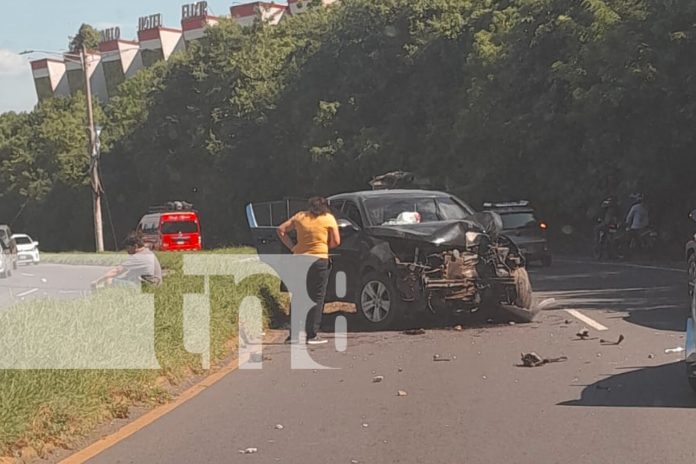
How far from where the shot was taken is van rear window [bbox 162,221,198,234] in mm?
44250

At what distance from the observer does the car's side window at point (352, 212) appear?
14805mm

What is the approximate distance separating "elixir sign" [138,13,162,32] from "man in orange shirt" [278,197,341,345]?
76.2 meters

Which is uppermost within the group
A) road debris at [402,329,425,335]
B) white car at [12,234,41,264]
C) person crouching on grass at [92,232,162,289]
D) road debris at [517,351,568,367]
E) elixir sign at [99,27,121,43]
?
elixir sign at [99,27,121,43]

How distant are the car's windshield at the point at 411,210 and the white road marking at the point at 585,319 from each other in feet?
6.88

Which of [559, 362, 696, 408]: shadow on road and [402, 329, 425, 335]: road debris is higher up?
[559, 362, 696, 408]: shadow on road

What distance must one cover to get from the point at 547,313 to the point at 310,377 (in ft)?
19.2

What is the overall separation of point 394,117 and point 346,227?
105 feet

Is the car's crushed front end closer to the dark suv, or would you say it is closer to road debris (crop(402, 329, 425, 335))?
road debris (crop(402, 329, 425, 335))

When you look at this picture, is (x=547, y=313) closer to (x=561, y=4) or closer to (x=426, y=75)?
(x=561, y=4)

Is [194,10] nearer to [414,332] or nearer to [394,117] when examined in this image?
[394,117]

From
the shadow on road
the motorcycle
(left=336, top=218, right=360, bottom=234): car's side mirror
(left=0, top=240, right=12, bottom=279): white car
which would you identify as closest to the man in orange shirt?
(left=336, top=218, right=360, bottom=234): car's side mirror

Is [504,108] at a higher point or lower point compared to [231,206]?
higher

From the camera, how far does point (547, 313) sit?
15.5 m

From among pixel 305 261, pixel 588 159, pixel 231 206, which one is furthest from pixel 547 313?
pixel 231 206
